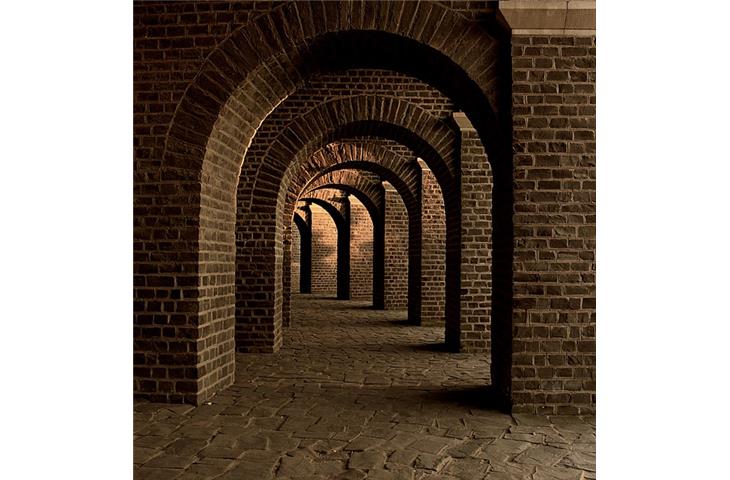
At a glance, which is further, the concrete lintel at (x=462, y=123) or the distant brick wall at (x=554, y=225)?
the concrete lintel at (x=462, y=123)

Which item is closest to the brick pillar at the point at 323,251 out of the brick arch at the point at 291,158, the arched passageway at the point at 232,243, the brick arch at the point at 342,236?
the brick arch at the point at 342,236

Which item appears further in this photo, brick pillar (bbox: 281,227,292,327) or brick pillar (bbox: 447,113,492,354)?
brick pillar (bbox: 281,227,292,327)

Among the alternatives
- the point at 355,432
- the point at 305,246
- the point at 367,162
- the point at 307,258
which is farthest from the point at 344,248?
the point at 355,432

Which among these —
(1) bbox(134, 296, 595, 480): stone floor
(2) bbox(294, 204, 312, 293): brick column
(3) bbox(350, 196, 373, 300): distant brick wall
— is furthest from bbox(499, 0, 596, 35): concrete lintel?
(2) bbox(294, 204, 312, 293): brick column

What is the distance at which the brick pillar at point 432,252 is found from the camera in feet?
38.5

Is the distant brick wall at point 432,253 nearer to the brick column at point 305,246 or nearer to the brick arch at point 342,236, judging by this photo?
the brick arch at point 342,236

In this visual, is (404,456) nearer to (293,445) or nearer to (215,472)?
(293,445)

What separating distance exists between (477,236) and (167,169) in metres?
4.44

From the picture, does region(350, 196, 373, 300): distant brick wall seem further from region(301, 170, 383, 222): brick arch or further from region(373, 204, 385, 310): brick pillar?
region(301, 170, 383, 222): brick arch

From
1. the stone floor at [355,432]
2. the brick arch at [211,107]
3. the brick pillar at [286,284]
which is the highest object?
the brick arch at [211,107]

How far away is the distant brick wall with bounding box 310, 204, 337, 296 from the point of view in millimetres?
24953

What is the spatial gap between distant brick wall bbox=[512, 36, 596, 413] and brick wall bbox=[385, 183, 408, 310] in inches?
425

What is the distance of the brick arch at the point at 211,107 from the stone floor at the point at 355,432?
758 mm

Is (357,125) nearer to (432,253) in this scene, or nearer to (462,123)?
(462,123)
